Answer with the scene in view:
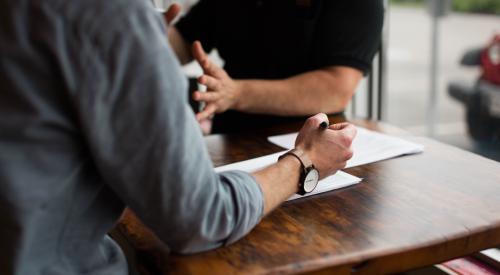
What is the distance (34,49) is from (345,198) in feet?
2.07

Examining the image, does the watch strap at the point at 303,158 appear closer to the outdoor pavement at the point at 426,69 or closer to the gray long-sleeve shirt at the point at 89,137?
the gray long-sleeve shirt at the point at 89,137

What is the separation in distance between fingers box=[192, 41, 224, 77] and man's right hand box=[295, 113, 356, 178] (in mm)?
437

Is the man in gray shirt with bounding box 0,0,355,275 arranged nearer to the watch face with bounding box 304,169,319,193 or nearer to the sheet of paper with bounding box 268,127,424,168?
the watch face with bounding box 304,169,319,193

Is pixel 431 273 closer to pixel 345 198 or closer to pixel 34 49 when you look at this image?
pixel 345 198

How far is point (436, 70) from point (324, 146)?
3.30 m

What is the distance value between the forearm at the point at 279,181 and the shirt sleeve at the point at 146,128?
122 mm

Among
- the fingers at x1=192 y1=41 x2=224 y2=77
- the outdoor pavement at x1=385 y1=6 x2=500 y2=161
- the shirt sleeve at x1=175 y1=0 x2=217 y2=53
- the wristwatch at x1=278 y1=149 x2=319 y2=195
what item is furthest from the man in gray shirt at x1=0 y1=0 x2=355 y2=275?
the outdoor pavement at x1=385 y1=6 x2=500 y2=161

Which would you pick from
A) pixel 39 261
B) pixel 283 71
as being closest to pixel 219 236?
pixel 39 261

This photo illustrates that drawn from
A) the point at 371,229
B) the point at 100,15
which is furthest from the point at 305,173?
the point at 100,15

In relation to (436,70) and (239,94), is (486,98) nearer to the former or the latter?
(436,70)

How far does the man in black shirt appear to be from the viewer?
1.64 metres

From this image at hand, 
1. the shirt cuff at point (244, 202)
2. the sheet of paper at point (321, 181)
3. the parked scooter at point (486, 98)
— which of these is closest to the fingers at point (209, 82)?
the sheet of paper at point (321, 181)

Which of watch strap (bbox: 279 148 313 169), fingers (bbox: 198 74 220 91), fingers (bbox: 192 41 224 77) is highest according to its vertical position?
fingers (bbox: 192 41 224 77)

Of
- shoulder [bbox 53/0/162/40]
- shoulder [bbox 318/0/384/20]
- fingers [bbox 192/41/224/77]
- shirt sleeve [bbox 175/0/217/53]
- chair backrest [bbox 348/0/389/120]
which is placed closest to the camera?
shoulder [bbox 53/0/162/40]
